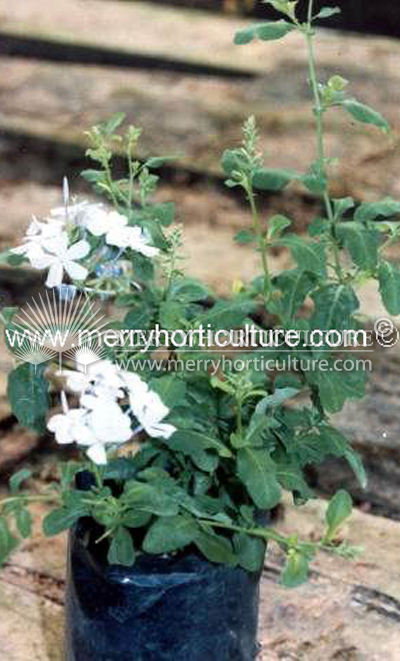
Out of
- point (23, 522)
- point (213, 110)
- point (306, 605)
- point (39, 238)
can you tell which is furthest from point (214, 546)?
point (213, 110)

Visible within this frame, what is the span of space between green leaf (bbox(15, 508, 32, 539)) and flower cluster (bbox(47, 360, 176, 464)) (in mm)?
278

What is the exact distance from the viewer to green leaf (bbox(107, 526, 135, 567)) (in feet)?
6.27

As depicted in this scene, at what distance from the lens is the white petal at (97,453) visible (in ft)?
5.63

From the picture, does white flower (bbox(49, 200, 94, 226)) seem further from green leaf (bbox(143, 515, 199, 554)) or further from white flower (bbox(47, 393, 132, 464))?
green leaf (bbox(143, 515, 199, 554))

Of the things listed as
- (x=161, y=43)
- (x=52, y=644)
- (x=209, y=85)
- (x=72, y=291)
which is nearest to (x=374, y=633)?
(x=52, y=644)

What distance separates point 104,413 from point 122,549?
0.28m

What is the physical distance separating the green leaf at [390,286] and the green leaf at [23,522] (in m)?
0.64

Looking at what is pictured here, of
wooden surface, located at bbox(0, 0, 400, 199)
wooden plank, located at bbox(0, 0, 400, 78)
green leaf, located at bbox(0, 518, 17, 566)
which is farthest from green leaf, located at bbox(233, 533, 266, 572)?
wooden plank, located at bbox(0, 0, 400, 78)

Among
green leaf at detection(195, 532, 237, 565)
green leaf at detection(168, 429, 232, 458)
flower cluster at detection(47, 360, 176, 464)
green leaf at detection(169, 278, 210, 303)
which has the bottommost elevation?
green leaf at detection(195, 532, 237, 565)

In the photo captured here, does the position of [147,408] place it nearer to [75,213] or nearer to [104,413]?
[104,413]

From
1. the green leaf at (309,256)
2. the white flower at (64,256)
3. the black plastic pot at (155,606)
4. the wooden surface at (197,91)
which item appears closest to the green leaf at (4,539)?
the black plastic pot at (155,606)

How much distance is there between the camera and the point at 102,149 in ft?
6.60

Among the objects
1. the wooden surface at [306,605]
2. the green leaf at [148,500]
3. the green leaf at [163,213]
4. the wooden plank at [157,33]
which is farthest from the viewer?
the wooden plank at [157,33]

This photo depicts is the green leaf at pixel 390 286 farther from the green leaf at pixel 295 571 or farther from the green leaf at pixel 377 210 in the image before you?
the green leaf at pixel 295 571
